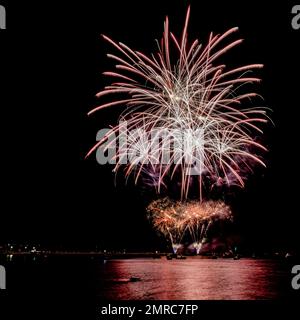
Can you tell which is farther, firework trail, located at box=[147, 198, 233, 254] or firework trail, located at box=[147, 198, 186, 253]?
firework trail, located at box=[147, 198, 186, 253]

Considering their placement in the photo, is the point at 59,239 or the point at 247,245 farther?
the point at 59,239

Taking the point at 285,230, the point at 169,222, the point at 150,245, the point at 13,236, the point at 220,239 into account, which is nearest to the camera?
the point at 169,222

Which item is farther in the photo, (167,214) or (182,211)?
(167,214)

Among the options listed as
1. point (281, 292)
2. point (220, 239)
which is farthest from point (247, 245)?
point (281, 292)

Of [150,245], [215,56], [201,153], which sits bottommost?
[150,245]

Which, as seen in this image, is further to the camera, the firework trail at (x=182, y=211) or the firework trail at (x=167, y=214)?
the firework trail at (x=167, y=214)

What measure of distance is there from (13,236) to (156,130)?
118 metres
